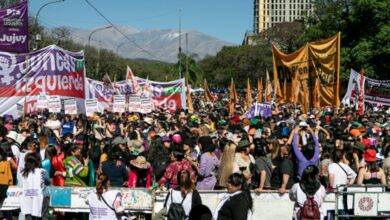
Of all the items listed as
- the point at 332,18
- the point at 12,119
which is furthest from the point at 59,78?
the point at 332,18

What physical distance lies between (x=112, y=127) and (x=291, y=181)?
763 cm

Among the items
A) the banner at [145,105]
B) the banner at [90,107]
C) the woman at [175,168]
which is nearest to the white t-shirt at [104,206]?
the woman at [175,168]

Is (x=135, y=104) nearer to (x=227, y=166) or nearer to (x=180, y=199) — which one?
(x=227, y=166)

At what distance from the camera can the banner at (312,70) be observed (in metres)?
18.1

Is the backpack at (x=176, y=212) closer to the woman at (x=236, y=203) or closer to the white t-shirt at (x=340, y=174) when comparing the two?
the woman at (x=236, y=203)

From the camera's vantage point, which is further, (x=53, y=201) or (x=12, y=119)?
(x=12, y=119)

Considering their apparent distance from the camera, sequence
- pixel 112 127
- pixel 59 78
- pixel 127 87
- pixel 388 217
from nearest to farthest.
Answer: pixel 388 217 → pixel 112 127 → pixel 59 78 → pixel 127 87

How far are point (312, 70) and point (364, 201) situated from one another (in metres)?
9.62

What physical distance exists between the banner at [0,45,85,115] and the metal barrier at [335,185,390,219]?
33.2 feet

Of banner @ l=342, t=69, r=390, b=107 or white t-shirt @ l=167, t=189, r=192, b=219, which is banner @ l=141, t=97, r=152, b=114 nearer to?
banner @ l=342, t=69, r=390, b=107

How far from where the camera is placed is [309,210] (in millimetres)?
8328

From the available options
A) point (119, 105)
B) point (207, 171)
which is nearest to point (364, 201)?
point (207, 171)

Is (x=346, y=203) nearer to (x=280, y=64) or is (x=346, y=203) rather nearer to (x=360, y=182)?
(x=360, y=182)

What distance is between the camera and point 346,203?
9633 mm
